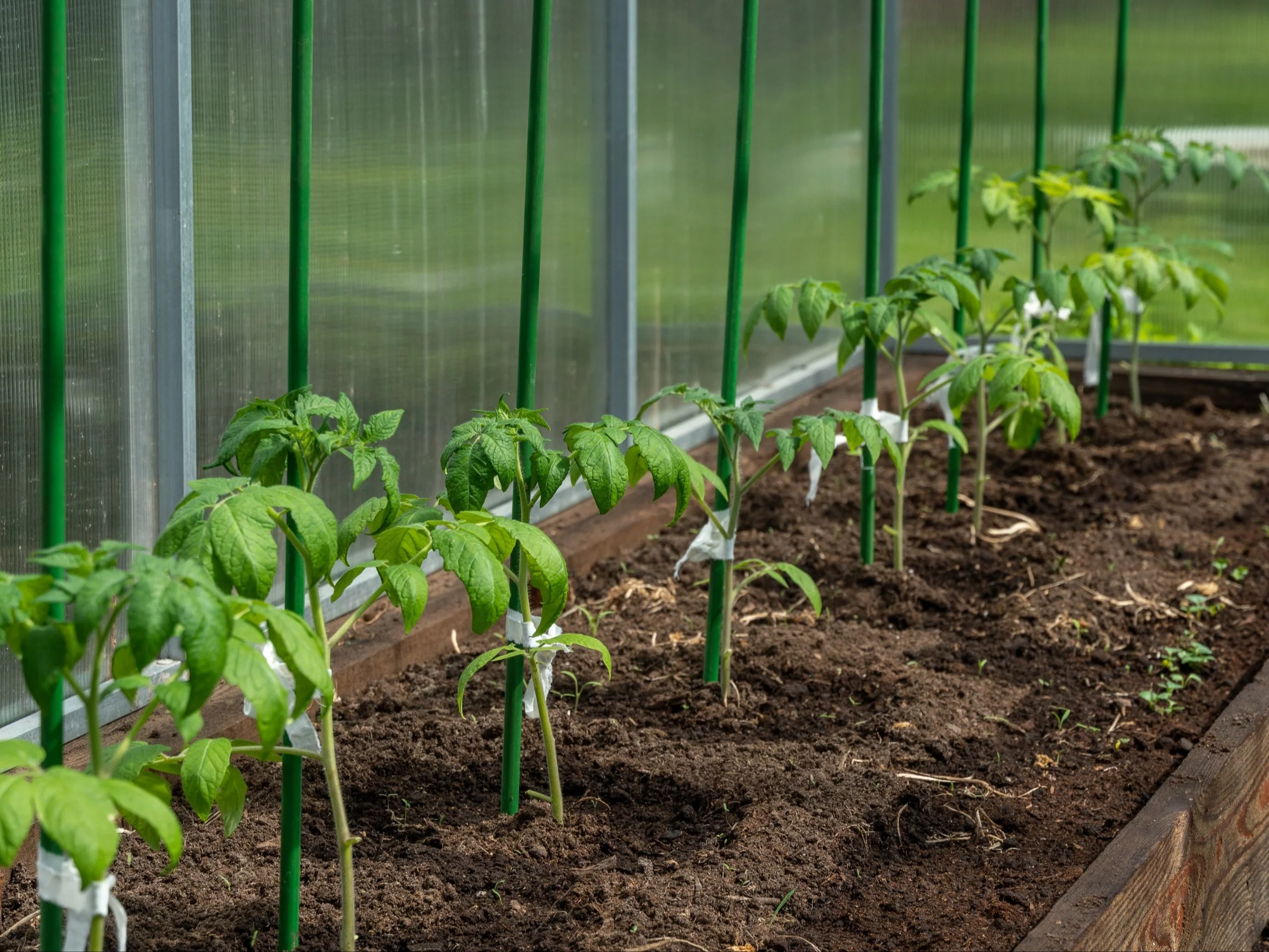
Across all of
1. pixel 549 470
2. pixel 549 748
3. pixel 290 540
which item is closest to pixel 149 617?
pixel 290 540

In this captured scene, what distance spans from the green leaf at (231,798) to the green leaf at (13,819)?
54cm

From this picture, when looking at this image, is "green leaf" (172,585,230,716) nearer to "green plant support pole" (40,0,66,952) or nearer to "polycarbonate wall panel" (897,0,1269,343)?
"green plant support pole" (40,0,66,952)

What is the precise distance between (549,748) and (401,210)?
1.47 metres

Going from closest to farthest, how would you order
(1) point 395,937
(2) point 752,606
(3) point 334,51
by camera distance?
(1) point 395,937, (3) point 334,51, (2) point 752,606

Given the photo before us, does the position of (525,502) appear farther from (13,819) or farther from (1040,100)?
(1040,100)

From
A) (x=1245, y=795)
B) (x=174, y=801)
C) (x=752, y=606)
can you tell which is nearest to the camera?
(x=174, y=801)

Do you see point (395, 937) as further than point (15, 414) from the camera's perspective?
No

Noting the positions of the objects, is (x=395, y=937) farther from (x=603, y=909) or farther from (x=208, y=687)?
(x=208, y=687)

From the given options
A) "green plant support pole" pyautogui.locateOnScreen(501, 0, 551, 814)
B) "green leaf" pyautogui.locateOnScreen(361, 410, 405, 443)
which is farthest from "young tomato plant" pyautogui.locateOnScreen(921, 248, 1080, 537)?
"green leaf" pyautogui.locateOnScreen(361, 410, 405, 443)

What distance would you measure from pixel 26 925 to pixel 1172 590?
264cm

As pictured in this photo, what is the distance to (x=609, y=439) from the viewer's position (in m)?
2.20

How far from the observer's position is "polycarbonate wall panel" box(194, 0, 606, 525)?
9.71 ft

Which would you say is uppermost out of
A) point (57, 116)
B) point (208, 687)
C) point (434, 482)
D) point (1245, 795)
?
point (57, 116)

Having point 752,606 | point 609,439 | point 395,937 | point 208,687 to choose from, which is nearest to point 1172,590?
point 752,606
